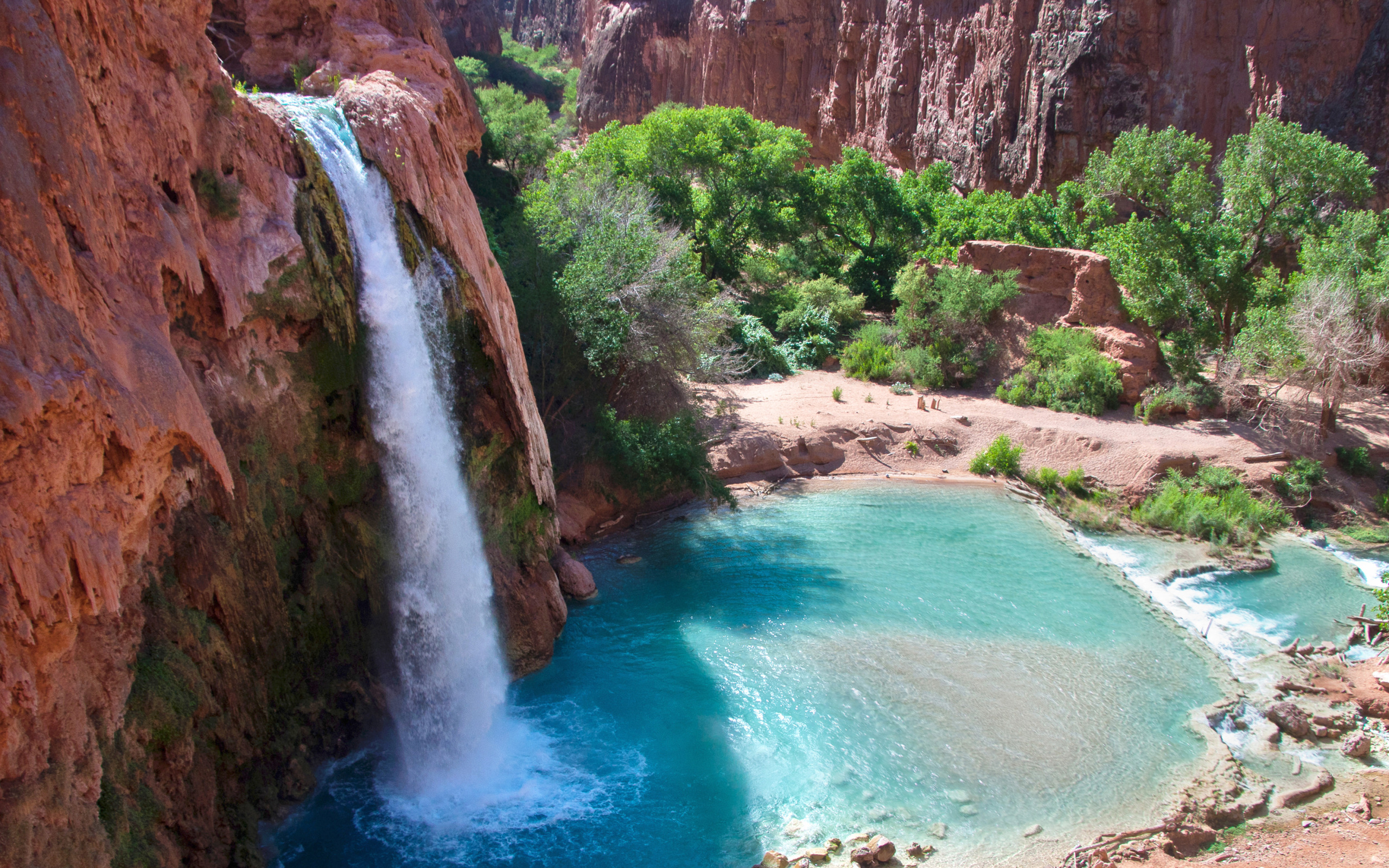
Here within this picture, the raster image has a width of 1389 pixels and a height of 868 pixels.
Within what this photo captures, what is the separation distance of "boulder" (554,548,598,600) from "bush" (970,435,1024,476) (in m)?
9.97

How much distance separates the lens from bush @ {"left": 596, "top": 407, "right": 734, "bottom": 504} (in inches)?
650

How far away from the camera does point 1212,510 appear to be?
17469 millimetres

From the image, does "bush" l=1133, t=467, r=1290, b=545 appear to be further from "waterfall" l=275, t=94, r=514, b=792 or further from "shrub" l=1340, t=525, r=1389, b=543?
"waterfall" l=275, t=94, r=514, b=792

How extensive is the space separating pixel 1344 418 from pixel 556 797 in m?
19.7

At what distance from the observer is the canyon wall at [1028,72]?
81.4 feet

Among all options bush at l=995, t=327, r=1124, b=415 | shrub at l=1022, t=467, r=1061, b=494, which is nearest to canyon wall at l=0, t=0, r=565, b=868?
shrub at l=1022, t=467, r=1061, b=494

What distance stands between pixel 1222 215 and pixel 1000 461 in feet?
31.9

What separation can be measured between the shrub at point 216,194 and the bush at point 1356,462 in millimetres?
21115

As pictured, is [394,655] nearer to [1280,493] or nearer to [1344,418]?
[1280,493]

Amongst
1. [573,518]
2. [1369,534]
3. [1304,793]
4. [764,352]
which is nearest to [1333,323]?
[1369,534]

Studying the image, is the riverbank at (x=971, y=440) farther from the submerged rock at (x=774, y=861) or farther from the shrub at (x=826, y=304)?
the submerged rock at (x=774, y=861)

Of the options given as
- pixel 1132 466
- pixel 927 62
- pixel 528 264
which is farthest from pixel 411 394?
pixel 927 62

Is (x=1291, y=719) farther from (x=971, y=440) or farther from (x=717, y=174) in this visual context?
(x=717, y=174)

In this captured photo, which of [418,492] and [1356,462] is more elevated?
[418,492]
